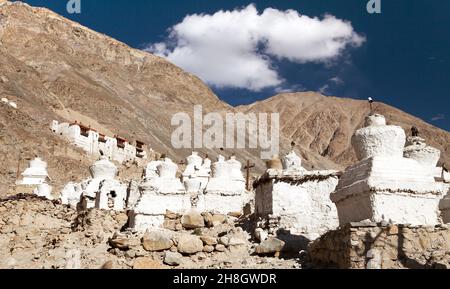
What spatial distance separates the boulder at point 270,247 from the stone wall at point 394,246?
323 centimetres

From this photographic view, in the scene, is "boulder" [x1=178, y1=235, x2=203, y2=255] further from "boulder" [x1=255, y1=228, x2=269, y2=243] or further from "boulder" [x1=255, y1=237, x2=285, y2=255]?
"boulder" [x1=255, y1=228, x2=269, y2=243]

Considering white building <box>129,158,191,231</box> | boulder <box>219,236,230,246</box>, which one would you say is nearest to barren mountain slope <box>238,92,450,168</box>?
white building <box>129,158,191,231</box>

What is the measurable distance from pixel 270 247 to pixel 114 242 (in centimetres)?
396

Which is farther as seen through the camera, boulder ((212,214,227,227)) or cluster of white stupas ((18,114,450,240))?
boulder ((212,214,227,227))

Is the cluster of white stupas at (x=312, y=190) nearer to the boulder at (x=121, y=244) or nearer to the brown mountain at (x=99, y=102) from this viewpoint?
the boulder at (x=121, y=244)

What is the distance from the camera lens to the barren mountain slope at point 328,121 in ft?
432

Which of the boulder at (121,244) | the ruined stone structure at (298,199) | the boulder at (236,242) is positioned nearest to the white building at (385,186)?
the boulder at (236,242)

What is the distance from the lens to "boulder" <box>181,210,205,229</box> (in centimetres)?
1505

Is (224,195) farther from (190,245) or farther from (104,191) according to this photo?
(190,245)

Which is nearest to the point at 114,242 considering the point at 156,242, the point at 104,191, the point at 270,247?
the point at 156,242

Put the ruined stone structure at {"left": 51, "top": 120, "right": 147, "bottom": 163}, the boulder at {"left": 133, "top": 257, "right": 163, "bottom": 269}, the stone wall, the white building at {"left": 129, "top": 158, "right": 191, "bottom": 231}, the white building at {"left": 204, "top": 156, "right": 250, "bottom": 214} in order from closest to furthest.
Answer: the stone wall
the boulder at {"left": 133, "top": 257, "right": 163, "bottom": 269}
the white building at {"left": 129, "top": 158, "right": 191, "bottom": 231}
the white building at {"left": 204, "top": 156, "right": 250, "bottom": 214}
the ruined stone structure at {"left": 51, "top": 120, "right": 147, "bottom": 163}

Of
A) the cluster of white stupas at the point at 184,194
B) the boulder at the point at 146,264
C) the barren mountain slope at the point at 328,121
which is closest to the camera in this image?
the boulder at the point at 146,264

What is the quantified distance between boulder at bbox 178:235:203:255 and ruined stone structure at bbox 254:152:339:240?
9.62 ft
